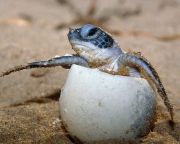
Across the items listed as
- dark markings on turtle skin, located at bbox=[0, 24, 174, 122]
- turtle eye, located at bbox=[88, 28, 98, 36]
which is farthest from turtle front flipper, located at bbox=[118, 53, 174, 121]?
turtle eye, located at bbox=[88, 28, 98, 36]

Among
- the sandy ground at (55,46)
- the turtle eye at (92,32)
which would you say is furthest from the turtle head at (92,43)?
the sandy ground at (55,46)

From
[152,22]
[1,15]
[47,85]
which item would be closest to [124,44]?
[152,22]

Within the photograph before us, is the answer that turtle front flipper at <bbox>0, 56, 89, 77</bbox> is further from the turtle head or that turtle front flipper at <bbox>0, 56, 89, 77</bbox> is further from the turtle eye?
the turtle eye

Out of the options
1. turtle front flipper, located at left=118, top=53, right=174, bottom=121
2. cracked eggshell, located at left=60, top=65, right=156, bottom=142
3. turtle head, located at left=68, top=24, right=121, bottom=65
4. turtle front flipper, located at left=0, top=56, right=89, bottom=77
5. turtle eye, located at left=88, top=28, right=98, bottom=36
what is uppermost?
turtle eye, located at left=88, top=28, right=98, bottom=36

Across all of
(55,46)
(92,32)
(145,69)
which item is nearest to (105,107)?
(145,69)

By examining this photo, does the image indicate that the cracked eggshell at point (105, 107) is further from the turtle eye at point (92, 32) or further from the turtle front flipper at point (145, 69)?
the turtle eye at point (92, 32)

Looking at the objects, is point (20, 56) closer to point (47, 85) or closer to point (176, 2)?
point (47, 85)
